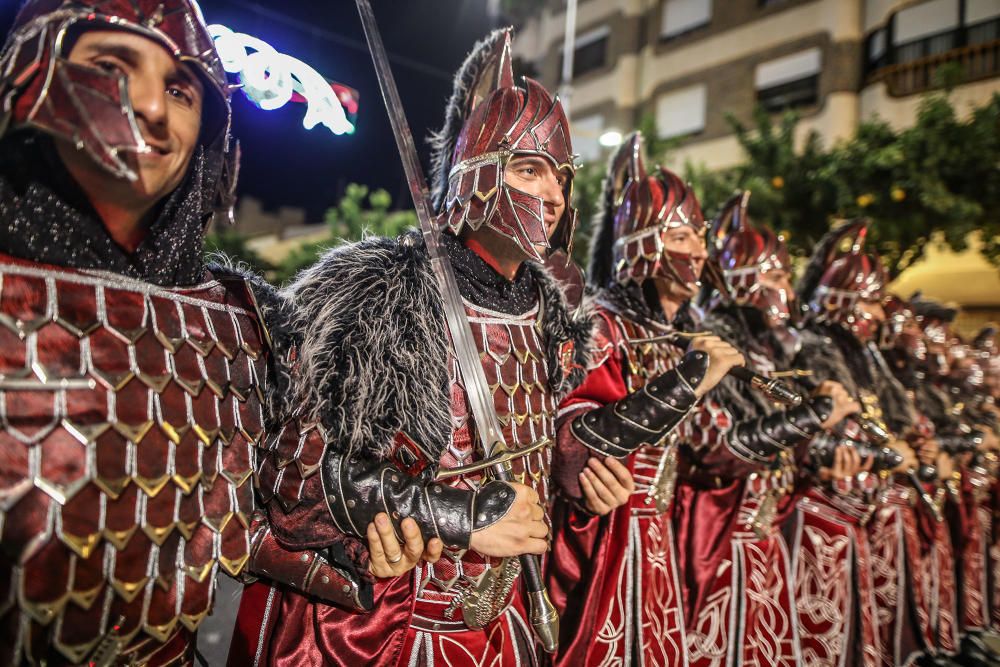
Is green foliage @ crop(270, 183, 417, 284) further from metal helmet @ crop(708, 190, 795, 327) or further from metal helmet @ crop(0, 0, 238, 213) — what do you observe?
metal helmet @ crop(0, 0, 238, 213)

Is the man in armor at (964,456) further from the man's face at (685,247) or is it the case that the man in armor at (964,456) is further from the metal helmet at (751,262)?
the man's face at (685,247)

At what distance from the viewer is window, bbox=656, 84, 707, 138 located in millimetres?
16328

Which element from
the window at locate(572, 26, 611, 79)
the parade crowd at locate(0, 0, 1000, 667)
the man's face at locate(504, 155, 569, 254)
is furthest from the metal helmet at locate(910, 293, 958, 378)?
the window at locate(572, 26, 611, 79)

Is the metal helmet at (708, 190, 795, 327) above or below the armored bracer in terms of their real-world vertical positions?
above

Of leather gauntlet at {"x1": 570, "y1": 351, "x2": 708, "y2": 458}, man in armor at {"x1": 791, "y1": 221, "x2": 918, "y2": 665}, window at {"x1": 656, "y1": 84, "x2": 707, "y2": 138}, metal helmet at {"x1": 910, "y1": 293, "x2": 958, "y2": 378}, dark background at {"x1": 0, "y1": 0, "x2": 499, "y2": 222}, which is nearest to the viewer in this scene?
leather gauntlet at {"x1": 570, "y1": 351, "x2": 708, "y2": 458}

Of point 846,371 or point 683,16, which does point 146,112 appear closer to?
point 846,371

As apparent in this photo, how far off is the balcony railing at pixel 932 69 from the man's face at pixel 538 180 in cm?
1196

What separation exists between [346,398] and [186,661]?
2.11 ft

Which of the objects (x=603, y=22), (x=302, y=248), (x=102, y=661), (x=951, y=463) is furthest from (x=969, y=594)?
(x=603, y=22)

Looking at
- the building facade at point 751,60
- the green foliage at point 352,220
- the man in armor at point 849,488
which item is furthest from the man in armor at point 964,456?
the green foliage at point 352,220

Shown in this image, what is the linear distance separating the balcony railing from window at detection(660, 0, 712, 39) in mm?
5395

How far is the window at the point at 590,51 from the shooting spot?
1920 centimetres

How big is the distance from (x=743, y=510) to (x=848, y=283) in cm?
222

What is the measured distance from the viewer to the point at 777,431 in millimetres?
2713
